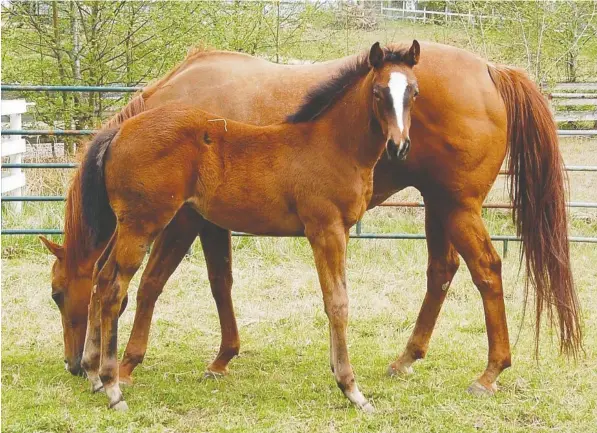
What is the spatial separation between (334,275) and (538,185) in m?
1.49

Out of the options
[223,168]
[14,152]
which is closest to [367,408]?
[223,168]

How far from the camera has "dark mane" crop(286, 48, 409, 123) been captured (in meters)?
3.76

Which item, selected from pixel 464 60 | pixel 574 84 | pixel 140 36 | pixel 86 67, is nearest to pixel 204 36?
pixel 140 36

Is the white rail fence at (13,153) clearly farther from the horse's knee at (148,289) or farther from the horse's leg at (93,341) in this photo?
the horse's leg at (93,341)

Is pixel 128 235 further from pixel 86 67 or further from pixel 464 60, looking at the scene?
pixel 86 67

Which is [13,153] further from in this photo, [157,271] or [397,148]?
[397,148]

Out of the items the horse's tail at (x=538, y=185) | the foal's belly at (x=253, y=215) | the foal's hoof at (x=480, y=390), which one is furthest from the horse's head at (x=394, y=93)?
the foal's hoof at (x=480, y=390)

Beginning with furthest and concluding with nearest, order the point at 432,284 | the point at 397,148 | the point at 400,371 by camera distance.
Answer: the point at 432,284
the point at 400,371
the point at 397,148

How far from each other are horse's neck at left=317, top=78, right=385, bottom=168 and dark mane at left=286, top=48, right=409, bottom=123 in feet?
0.11

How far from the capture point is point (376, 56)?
3467mm

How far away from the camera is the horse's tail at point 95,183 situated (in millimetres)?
3721

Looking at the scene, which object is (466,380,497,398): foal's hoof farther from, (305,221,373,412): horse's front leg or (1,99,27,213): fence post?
(1,99,27,213): fence post

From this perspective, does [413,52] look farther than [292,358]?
No

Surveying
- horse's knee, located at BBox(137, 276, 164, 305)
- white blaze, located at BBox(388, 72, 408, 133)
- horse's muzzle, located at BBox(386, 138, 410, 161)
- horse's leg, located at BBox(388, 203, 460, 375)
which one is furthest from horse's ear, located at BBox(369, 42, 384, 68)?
horse's knee, located at BBox(137, 276, 164, 305)
